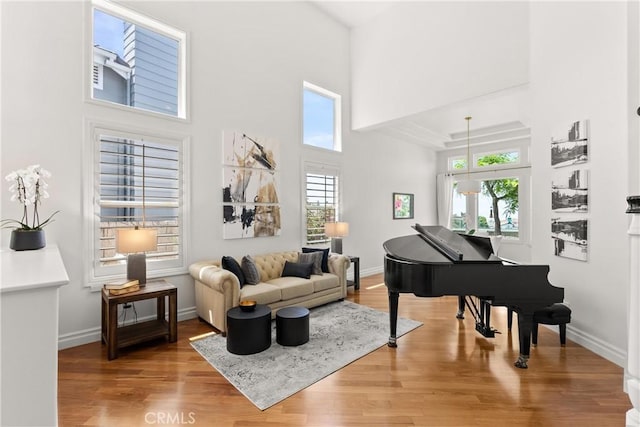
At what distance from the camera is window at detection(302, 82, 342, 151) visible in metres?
5.41

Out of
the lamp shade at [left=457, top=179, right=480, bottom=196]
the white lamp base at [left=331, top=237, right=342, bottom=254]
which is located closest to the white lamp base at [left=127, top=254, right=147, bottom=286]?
the white lamp base at [left=331, top=237, right=342, bottom=254]

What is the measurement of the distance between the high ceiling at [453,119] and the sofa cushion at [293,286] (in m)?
3.29

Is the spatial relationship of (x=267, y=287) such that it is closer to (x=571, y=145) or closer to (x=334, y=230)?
(x=334, y=230)

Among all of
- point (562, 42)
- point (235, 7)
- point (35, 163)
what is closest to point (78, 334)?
point (35, 163)

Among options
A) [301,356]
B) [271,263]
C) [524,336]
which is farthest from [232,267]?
[524,336]

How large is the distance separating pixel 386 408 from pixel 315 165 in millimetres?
4030

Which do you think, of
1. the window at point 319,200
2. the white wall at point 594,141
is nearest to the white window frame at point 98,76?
the window at point 319,200

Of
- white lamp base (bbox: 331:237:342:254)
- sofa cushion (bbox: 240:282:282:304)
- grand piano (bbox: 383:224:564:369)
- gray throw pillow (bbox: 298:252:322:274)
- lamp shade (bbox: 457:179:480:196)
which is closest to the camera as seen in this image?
grand piano (bbox: 383:224:564:369)

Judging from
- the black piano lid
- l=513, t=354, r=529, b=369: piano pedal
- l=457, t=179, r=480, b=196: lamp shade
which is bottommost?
l=513, t=354, r=529, b=369: piano pedal

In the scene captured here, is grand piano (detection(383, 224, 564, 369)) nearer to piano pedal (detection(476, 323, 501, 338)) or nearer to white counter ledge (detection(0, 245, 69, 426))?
piano pedal (detection(476, 323, 501, 338))

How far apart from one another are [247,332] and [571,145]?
3.91 meters

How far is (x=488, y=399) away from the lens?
222cm

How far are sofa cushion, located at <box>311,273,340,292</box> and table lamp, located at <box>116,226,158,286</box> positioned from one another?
2.10 meters

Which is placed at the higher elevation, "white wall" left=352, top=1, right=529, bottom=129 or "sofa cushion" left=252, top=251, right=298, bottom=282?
"white wall" left=352, top=1, right=529, bottom=129
